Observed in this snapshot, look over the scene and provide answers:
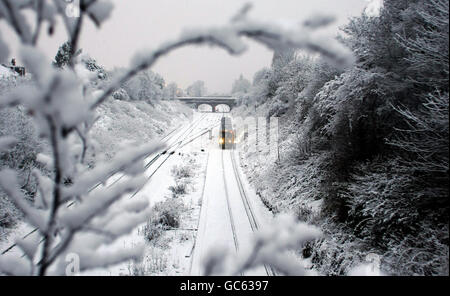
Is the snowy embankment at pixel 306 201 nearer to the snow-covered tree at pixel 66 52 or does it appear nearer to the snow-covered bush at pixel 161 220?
the snow-covered bush at pixel 161 220

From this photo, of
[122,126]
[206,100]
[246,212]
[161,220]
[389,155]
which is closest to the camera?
[389,155]

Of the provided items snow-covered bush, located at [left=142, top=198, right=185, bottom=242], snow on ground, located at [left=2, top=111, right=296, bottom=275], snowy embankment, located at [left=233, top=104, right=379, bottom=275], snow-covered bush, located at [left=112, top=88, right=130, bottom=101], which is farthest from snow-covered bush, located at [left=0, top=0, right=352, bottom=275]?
snow-covered bush, located at [left=112, top=88, right=130, bottom=101]

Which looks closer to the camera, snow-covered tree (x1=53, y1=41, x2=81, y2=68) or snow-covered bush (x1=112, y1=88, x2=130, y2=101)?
snow-covered tree (x1=53, y1=41, x2=81, y2=68)

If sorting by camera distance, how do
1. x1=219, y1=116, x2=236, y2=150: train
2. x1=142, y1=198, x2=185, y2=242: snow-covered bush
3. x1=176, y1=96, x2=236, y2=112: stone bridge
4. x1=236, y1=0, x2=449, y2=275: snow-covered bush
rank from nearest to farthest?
x1=236, y1=0, x2=449, y2=275: snow-covered bush → x1=142, y1=198, x2=185, y2=242: snow-covered bush → x1=219, y1=116, x2=236, y2=150: train → x1=176, y1=96, x2=236, y2=112: stone bridge

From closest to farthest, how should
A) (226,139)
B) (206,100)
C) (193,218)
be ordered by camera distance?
(193,218), (226,139), (206,100)

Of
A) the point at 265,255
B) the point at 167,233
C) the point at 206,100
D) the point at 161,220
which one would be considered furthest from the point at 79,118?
the point at 206,100

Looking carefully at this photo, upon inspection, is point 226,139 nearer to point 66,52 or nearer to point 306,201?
point 306,201

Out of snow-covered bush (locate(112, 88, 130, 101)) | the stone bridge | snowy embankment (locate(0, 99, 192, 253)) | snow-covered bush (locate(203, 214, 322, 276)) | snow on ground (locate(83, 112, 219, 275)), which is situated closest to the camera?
snow-covered bush (locate(203, 214, 322, 276))

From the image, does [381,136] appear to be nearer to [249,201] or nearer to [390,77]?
[390,77]

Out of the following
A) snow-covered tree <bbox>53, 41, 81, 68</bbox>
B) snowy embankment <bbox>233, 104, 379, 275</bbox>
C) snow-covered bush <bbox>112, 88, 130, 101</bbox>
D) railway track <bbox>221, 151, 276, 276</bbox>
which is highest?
snow-covered bush <bbox>112, 88, 130, 101</bbox>

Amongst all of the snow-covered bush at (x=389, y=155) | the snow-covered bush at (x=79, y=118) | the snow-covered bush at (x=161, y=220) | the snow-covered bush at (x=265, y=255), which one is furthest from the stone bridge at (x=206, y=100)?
the snow-covered bush at (x=265, y=255)

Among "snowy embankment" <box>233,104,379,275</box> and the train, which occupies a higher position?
the train

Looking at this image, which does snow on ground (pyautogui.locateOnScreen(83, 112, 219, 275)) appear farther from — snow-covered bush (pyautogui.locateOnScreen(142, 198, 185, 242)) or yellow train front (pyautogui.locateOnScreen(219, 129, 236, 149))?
yellow train front (pyautogui.locateOnScreen(219, 129, 236, 149))
